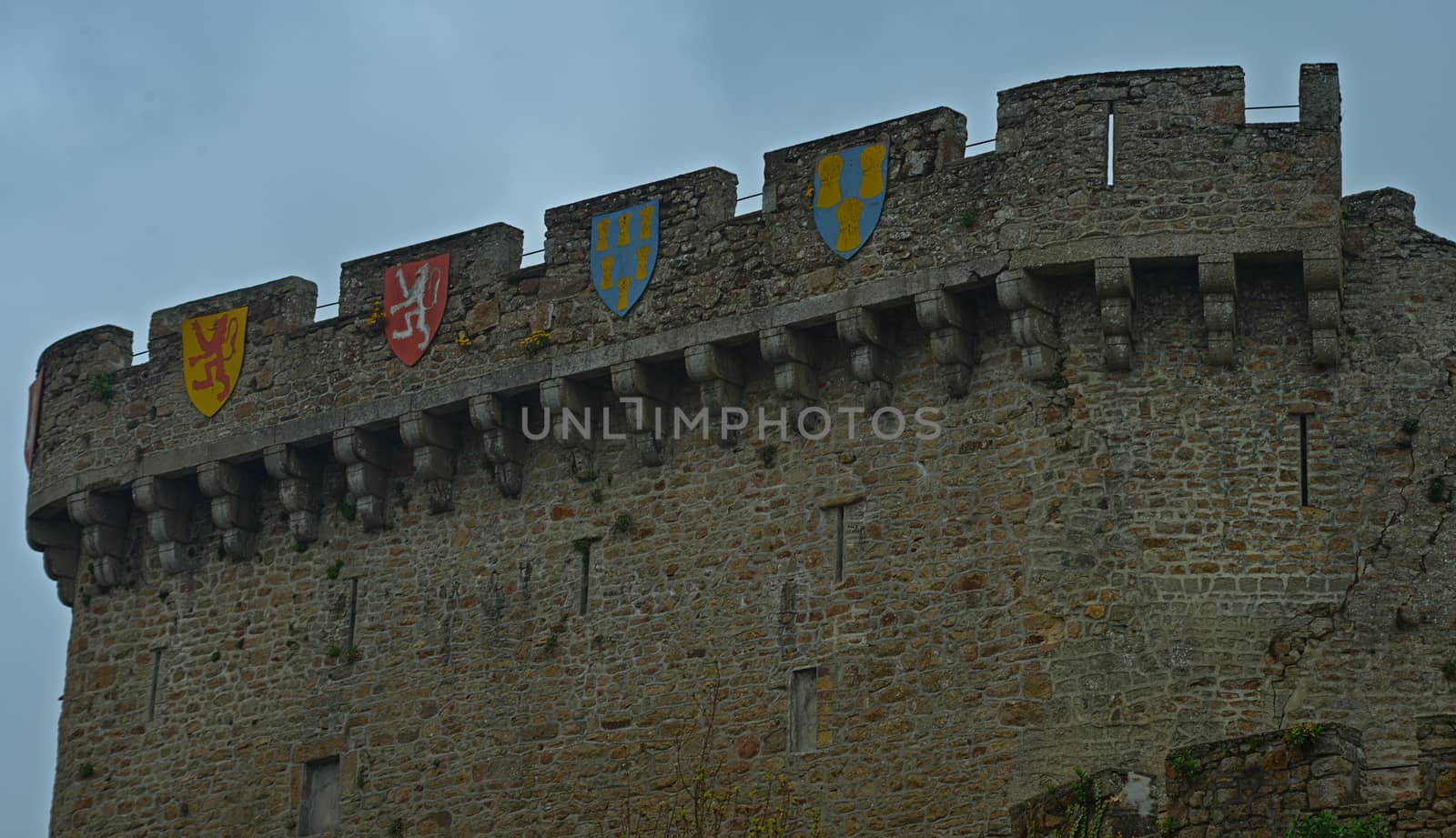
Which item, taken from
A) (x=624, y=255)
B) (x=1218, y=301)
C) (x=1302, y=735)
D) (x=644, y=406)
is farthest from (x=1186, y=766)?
(x=624, y=255)

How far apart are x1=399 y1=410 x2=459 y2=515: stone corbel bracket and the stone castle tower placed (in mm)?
31

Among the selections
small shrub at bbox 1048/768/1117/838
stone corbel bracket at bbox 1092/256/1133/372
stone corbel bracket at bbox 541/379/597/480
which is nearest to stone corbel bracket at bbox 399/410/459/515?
stone corbel bracket at bbox 541/379/597/480

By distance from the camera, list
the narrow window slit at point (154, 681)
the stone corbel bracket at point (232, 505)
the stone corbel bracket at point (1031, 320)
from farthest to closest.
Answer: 1. the narrow window slit at point (154, 681)
2. the stone corbel bracket at point (232, 505)
3. the stone corbel bracket at point (1031, 320)

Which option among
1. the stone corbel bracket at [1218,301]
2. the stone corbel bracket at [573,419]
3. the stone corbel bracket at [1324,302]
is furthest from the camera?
the stone corbel bracket at [573,419]

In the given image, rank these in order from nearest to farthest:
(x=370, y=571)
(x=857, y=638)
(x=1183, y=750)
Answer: (x=1183, y=750), (x=857, y=638), (x=370, y=571)

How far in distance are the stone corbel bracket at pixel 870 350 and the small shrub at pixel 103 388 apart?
323 inches

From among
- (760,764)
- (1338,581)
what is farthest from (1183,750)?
(760,764)

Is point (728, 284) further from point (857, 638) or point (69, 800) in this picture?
point (69, 800)

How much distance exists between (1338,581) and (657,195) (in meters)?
6.62

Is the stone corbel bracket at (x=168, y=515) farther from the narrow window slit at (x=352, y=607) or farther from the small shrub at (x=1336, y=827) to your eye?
the small shrub at (x=1336, y=827)

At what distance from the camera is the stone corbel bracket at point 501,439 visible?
943 inches

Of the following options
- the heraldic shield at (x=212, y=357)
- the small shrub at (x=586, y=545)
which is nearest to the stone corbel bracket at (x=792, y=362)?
the small shrub at (x=586, y=545)

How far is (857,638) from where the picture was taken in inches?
851

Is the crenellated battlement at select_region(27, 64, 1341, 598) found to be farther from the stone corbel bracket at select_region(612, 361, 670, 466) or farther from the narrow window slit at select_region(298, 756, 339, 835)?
the narrow window slit at select_region(298, 756, 339, 835)
